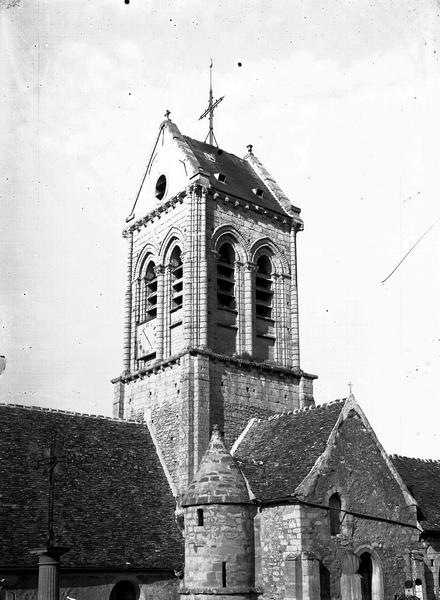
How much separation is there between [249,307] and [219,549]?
927cm

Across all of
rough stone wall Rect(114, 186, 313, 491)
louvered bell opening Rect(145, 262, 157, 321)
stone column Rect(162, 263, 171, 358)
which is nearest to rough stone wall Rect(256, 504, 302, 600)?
rough stone wall Rect(114, 186, 313, 491)

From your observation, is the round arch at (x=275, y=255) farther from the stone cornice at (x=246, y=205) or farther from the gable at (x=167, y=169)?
the gable at (x=167, y=169)

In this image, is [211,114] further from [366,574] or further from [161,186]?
[366,574]

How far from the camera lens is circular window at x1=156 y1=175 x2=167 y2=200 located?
95.5 ft

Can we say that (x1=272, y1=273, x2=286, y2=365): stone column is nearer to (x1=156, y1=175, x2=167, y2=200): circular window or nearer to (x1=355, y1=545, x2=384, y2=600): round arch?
(x1=156, y1=175, x2=167, y2=200): circular window

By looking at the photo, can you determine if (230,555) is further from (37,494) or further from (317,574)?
(37,494)

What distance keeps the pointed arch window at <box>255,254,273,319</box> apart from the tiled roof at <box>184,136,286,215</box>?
197 cm

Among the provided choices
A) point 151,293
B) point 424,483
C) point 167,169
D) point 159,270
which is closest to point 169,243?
point 159,270

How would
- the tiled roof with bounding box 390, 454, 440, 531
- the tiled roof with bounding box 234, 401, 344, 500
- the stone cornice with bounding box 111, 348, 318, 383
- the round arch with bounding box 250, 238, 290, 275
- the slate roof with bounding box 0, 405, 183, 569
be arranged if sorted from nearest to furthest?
the slate roof with bounding box 0, 405, 183, 569 < the tiled roof with bounding box 234, 401, 344, 500 < the tiled roof with bounding box 390, 454, 440, 531 < the stone cornice with bounding box 111, 348, 318, 383 < the round arch with bounding box 250, 238, 290, 275

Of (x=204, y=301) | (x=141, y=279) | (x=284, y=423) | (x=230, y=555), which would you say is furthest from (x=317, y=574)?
(x=141, y=279)

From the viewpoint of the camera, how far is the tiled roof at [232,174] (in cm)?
2839

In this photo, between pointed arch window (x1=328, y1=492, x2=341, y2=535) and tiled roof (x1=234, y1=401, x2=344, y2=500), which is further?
tiled roof (x1=234, y1=401, x2=344, y2=500)

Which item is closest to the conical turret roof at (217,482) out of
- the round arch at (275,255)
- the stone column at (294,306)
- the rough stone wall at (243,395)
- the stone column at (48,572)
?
the rough stone wall at (243,395)

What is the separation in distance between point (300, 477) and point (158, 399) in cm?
677
